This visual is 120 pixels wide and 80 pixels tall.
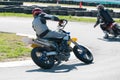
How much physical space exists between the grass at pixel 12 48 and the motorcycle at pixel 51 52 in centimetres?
159

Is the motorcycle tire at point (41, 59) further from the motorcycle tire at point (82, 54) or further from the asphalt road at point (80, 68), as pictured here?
the motorcycle tire at point (82, 54)

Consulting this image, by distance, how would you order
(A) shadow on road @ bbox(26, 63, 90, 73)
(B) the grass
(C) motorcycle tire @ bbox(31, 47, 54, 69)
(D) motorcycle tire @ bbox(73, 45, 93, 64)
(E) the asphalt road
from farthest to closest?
(B) the grass → (D) motorcycle tire @ bbox(73, 45, 93, 64) → (C) motorcycle tire @ bbox(31, 47, 54, 69) → (A) shadow on road @ bbox(26, 63, 90, 73) → (E) the asphalt road

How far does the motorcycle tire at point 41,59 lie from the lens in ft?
37.9

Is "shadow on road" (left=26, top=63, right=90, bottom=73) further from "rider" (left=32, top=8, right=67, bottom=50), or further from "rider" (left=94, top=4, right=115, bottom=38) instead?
"rider" (left=94, top=4, right=115, bottom=38)

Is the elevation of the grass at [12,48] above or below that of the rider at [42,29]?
below

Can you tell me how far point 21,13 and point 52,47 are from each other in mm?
20759

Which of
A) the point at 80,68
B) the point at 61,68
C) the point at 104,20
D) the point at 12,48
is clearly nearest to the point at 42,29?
the point at 61,68

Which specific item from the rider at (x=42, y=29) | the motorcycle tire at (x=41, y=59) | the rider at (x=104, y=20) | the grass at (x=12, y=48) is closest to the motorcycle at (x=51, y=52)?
the motorcycle tire at (x=41, y=59)

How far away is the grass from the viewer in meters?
13.6

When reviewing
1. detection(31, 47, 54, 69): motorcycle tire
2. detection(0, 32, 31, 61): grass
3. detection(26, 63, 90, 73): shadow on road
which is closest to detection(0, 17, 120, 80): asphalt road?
detection(26, 63, 90, 73): shadow on road

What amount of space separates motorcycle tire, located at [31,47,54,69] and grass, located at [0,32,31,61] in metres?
1.64

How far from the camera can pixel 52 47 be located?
40.1ft

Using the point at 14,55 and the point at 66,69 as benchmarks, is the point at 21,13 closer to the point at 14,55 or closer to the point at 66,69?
the point at 14,55

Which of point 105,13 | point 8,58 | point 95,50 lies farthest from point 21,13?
point 8,58
